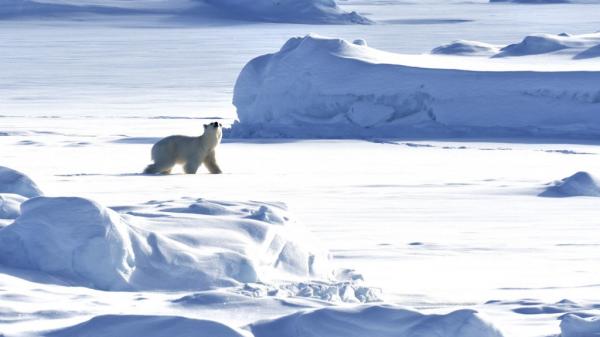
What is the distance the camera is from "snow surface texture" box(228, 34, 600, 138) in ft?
47.8

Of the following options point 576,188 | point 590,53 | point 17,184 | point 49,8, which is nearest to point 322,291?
point 17,184

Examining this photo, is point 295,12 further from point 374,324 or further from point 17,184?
point 374,324

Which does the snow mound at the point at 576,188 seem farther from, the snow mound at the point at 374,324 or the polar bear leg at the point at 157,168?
the snow mound at the point at 374,324

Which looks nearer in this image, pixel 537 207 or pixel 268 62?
pixel 537 207

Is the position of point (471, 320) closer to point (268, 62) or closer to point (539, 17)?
point (268, 62)

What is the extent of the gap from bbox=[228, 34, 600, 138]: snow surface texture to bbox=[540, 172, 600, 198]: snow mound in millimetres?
4864

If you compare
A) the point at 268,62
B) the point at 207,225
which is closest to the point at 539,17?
the point at 268,62

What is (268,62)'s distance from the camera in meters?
16.4

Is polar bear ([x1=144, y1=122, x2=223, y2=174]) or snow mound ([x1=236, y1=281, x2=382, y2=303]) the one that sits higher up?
snow mound ([x1=236, y1=281, x2=382, y2=303])

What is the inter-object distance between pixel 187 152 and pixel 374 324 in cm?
704

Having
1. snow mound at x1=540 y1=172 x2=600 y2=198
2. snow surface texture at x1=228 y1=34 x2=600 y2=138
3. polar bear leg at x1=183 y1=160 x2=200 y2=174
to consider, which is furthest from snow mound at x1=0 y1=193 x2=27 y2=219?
snow surface texture at x1=228 y1=34 x2=600 y2=138

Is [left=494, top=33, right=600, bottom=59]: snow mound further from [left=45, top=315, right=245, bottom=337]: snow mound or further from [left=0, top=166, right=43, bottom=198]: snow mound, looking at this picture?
[left=45, top=315, right=245, bottom=337]: snow mound

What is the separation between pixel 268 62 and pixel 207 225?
1084 cm

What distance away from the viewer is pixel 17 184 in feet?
23.3
